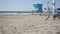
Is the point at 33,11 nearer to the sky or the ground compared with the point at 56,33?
nearer to the ground

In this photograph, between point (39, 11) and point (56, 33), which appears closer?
point (56, 33)

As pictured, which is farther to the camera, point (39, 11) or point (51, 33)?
point (39, 11)

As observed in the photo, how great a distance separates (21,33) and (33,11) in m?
10.5

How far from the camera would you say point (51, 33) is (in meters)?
3.67

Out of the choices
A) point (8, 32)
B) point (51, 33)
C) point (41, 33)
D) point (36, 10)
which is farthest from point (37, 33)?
point (36, 10)

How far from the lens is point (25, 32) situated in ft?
12.3

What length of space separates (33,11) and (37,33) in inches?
411

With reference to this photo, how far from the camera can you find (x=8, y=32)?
3736mm

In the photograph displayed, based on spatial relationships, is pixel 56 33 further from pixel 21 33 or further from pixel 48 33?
pixel 21 33

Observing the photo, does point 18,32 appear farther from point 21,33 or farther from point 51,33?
point 51,33

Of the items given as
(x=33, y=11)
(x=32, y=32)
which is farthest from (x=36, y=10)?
(x=32, y=32)

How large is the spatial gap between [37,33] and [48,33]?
276 millimetres

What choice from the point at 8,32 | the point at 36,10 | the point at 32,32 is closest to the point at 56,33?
the point at 32,32

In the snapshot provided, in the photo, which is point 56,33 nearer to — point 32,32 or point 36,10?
point 32,32
